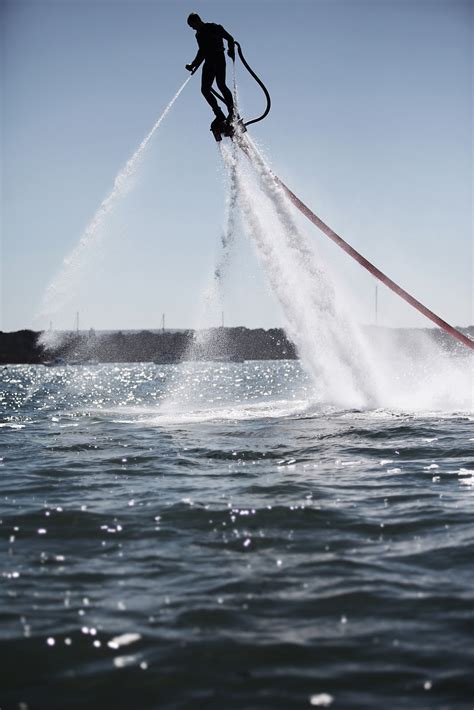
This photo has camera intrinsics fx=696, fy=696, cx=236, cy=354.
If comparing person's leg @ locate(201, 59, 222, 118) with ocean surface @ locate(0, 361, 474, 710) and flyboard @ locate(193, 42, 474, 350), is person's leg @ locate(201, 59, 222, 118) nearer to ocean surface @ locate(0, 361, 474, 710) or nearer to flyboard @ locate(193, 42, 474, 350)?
flyboard @ locate(193, 42, 474, 350)

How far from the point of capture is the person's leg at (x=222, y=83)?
1628cm

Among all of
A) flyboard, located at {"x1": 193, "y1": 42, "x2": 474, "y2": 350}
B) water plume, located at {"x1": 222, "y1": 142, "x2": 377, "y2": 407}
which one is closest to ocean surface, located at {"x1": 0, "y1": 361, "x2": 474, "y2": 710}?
flyboard, located at {"x1": 193, "y1": 42, "x2": 474, "y2": 350}

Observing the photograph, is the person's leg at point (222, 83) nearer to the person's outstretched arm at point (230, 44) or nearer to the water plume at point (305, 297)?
the person's outstretched arm at point (230, 44)

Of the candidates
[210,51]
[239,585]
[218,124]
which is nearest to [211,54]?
[210,51]

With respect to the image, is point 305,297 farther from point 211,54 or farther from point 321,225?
point 211,54

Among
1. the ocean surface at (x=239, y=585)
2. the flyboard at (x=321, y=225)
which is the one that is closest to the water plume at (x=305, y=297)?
the flyboard at (x=321, y=225)

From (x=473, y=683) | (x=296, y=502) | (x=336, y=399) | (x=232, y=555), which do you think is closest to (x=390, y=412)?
(x=336, y=399)

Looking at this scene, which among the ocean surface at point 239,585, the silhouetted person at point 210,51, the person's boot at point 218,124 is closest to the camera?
the ocean surface at point 239,585

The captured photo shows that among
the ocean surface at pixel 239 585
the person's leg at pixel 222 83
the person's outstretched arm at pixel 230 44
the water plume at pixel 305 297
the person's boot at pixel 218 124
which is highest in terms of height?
the person's outstretched arm at pixel 230 44

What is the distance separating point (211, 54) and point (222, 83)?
70 cm

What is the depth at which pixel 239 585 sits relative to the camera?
596cm

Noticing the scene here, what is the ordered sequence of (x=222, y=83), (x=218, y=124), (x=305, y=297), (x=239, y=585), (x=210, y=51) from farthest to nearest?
(x=305, y=297)
(x=218, y=124)
(x=222, y=83)
(x=210, y=51)
(x=239, y=585)

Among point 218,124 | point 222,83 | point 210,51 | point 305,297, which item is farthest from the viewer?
point 305,297

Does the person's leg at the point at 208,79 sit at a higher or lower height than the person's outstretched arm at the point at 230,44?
lower
